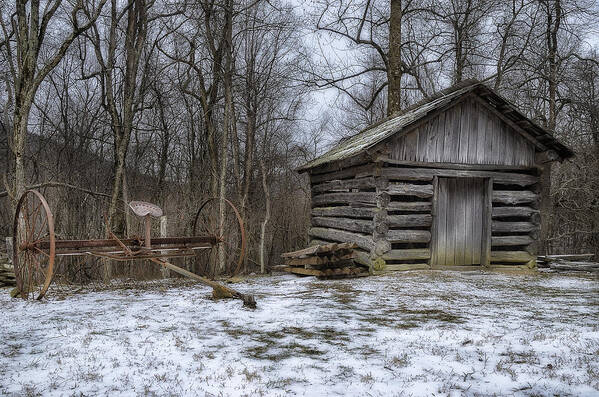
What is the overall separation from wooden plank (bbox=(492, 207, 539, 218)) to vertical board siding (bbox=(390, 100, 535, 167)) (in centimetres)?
111

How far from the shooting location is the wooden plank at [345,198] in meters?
10.8

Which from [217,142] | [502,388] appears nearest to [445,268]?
[502,388]

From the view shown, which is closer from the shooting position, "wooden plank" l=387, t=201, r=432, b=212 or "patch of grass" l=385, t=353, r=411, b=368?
"patch of grass" l=385, t=353, r=411, b=368

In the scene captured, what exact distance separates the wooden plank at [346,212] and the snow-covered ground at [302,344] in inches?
127

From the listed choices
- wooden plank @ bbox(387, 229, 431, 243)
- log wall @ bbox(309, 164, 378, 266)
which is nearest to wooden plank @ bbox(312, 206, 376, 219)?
log wall @ bbox(309, 164, 378, 266)

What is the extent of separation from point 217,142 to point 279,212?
4.17m

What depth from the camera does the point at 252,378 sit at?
3789 mm

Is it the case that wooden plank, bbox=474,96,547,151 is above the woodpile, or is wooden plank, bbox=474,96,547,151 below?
above

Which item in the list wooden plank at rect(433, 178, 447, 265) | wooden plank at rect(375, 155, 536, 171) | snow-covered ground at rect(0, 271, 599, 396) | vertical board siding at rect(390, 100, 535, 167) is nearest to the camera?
snow-covered ground at rect(0, 271, 599, 396)

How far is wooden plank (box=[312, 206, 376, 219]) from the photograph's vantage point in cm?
1071

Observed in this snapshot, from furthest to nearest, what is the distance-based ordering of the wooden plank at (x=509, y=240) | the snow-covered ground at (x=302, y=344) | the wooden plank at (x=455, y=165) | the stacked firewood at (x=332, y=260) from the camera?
the wooden plank at (x=509, y=240)
the wooden plank at (x=455, y=165)
the stacked firewood at (x=332, y=260)
the snow-covered ground at (x=302, y=344)

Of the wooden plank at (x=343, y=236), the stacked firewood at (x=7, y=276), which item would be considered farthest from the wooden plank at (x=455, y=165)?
the stacked firewood at (x=7, y=276)

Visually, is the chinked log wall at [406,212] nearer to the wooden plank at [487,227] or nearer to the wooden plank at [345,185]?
the wooden plank at [345,185]

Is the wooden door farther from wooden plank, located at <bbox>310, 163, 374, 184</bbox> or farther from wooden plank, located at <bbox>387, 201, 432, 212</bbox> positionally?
wooden plank, located at <bbox>310, 163, 374, 184</bbox>
